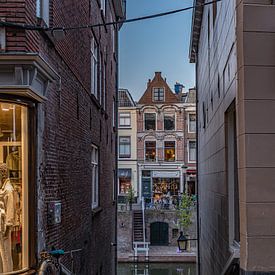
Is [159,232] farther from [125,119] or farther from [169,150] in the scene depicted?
[125,119]

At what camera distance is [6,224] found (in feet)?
19.5

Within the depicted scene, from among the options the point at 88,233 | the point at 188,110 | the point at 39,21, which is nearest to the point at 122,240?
the point at 188,110

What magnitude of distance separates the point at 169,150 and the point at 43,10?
37199mm

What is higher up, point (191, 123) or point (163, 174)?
point (191, 123)

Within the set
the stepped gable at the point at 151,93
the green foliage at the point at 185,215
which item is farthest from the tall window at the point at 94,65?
the stepped gable at the point at 151,93

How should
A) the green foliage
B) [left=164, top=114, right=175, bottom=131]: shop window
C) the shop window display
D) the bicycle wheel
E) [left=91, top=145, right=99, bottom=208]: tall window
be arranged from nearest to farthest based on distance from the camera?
the bicycle wheel → [left=91, top=145, right=99, bottom=208]: tall window → the green foliage → the shop window display → [left=164, top=114, right=175, bottom=131]: shop window

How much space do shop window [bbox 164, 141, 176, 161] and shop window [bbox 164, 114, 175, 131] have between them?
48.4 inches

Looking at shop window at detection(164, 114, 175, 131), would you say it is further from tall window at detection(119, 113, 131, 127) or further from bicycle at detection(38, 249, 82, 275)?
bicycle at detection(38, 249, 82, 275)

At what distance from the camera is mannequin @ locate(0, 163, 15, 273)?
233 inches

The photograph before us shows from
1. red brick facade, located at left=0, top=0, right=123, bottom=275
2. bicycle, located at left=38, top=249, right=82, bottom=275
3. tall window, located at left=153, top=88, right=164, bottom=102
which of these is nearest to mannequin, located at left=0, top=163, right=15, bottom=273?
red brick facade, located at left=0, top=0, right=123, bottom=275

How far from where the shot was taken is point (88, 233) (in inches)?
443

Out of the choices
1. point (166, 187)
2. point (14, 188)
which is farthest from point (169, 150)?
point (14, 188)

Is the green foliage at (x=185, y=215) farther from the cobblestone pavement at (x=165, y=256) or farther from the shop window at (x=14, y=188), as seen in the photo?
the shop window at (x=14, y=188)

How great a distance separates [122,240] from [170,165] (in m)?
11.0
